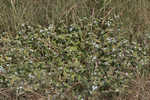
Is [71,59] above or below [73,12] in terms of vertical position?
below

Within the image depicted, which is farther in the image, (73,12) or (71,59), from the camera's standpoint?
(73,12)

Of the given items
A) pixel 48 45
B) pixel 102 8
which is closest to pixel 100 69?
pixel 48 45

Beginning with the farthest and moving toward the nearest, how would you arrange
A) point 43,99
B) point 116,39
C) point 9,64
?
point 116,39
point 9,64
point 43,99

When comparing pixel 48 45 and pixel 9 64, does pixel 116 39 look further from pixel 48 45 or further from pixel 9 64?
pixel 9 64

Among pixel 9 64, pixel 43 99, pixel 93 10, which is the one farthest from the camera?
pixel 93 10

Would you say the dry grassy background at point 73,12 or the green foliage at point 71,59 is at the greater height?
the dry grassy background at point 73,12

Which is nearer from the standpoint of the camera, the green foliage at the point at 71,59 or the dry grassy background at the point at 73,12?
the green foliage at the point at 71,59

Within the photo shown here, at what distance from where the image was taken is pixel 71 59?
105 inches

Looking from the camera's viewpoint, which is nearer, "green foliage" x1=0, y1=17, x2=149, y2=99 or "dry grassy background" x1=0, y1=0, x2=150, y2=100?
"green foliage" x1=0, y1=17, x2=149, y2=99

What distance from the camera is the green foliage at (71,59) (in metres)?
2.43

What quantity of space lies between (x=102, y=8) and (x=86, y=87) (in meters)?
1.05

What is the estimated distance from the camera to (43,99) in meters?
2.41

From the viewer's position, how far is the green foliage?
7.96 ft

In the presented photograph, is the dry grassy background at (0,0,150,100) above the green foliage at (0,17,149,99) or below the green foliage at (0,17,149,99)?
above
